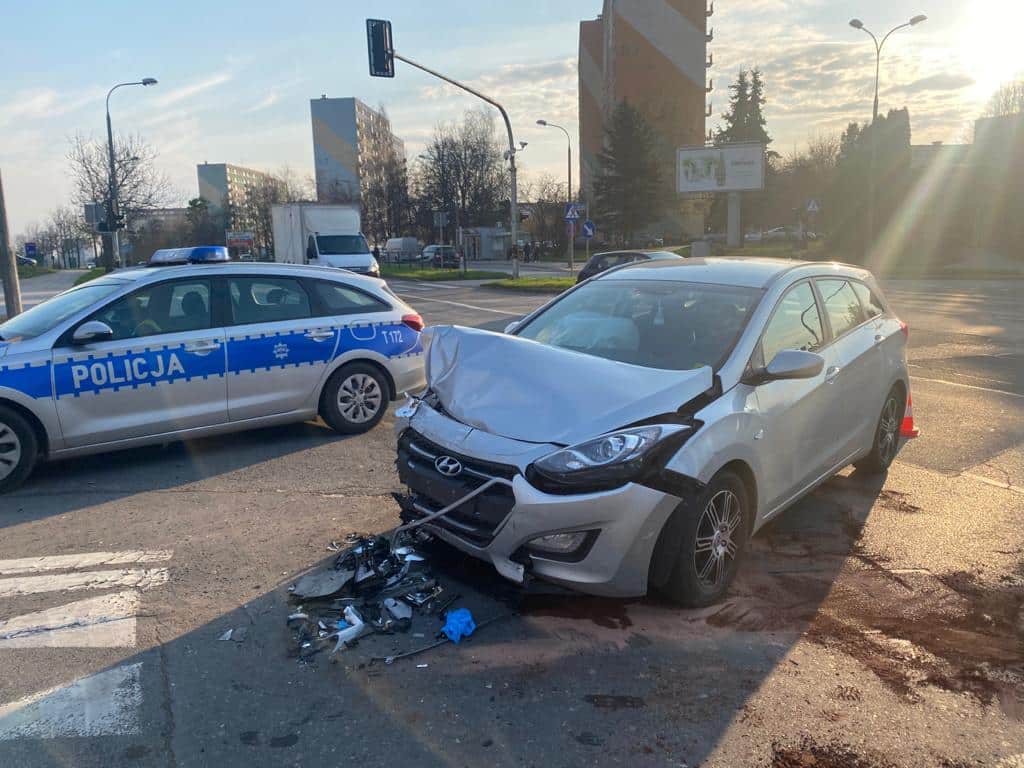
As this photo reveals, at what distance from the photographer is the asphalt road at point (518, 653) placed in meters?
2.88

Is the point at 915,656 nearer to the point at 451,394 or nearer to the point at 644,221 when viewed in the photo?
the point at 451,394

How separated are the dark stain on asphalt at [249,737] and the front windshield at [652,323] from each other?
2.50m

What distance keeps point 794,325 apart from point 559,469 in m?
2.04

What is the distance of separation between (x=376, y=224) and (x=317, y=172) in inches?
1773

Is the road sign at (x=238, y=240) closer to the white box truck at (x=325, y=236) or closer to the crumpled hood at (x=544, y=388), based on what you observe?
the white box truck at (x=325, y=236)

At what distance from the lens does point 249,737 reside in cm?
291

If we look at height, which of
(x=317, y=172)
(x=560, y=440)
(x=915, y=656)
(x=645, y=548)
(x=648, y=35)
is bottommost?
(x=915, y=656)

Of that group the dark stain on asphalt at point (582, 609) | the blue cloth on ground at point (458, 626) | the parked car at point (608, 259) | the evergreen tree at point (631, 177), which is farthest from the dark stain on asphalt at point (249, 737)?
the evergreen tree at point (631, 177)

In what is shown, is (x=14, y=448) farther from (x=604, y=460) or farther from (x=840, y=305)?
(x=840, y=305)

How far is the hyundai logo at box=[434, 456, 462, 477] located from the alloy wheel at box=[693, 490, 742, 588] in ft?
3.79

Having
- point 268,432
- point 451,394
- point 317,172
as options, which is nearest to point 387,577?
point 451,394

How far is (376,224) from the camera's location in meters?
78.2

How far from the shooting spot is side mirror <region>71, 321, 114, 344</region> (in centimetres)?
601

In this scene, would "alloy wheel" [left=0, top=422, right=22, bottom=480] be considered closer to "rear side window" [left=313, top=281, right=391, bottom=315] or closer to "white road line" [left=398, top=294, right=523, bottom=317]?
"rear side window" [left=313, top=281, right=391, bottom=315]
